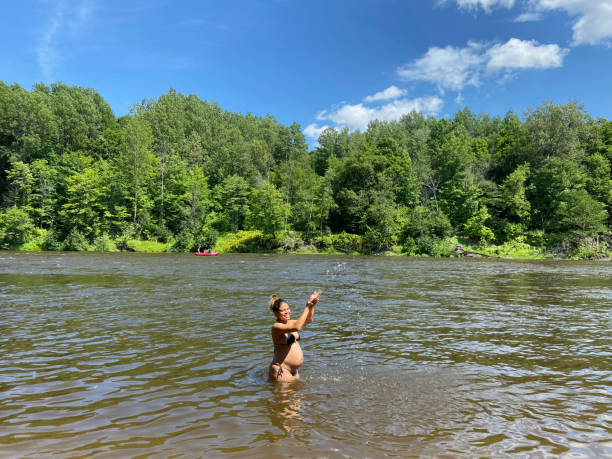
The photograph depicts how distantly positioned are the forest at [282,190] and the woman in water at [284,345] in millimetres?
55049

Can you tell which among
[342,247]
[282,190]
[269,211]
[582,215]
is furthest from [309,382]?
[282,190]

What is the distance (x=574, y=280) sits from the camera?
2723 centimetres

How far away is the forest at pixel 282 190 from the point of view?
60.8 m

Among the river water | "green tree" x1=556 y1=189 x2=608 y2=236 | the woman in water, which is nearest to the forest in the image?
"green tree" x1=556 y1=189 x2=608 y2=236

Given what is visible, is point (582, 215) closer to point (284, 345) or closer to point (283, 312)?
point (284, 345)

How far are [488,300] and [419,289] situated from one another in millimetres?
4210

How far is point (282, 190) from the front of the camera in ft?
250

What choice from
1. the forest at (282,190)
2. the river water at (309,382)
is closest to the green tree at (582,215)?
the forest at (282,190)

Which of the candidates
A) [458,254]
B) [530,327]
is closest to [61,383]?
[530,327]

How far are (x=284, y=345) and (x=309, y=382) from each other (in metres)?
0.97

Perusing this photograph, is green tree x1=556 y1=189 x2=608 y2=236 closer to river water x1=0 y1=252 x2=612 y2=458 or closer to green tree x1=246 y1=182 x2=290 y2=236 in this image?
green tree x1=246 y1=182 x2=290 y2=236

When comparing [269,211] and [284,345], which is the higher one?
[269,211]

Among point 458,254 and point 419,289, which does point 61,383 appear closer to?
point 419,289

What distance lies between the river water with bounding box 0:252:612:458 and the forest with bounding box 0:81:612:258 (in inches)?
1900
